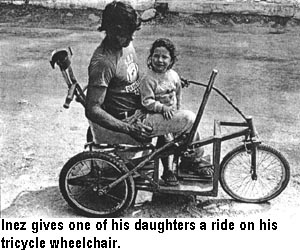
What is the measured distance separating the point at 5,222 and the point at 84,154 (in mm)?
720

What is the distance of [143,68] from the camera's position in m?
7.79

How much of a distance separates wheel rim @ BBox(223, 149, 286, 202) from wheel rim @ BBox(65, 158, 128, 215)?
838 millimetres

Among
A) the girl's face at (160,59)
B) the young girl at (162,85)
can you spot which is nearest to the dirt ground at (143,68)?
the young girl at (162,85)

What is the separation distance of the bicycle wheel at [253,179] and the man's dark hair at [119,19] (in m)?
1.21

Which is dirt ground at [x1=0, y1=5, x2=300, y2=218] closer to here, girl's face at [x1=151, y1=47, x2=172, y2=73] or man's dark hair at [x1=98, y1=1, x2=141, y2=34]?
girl's face at [x1=151, y1=47, x2=172, y2=73]

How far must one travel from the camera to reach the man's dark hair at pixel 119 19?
3887 mm

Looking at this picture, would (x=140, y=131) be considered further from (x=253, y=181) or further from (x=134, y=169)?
(x=253, y=181)

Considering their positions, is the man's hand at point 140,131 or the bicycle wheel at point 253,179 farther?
the bicycle wheel at point 253,179

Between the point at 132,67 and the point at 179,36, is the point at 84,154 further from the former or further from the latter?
the point at 179,36

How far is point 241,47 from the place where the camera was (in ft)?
29.6

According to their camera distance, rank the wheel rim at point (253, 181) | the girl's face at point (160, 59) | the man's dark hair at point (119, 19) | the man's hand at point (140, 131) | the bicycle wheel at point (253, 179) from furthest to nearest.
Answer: the wheel rim at point (253, 181) < the bicycle wheel at point (253, 179) < the girl's face at point (160, 59) < the man's hand at point (140, 131) < the man's dark hair at point (119, 19)

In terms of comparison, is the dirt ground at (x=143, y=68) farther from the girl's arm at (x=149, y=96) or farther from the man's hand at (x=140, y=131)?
the girl's arm at (x=149, y=96)

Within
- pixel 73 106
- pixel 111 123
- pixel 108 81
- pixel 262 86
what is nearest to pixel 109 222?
pixel 111 123

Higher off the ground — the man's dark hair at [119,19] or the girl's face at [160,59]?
the man's dark hair at [119,19]
